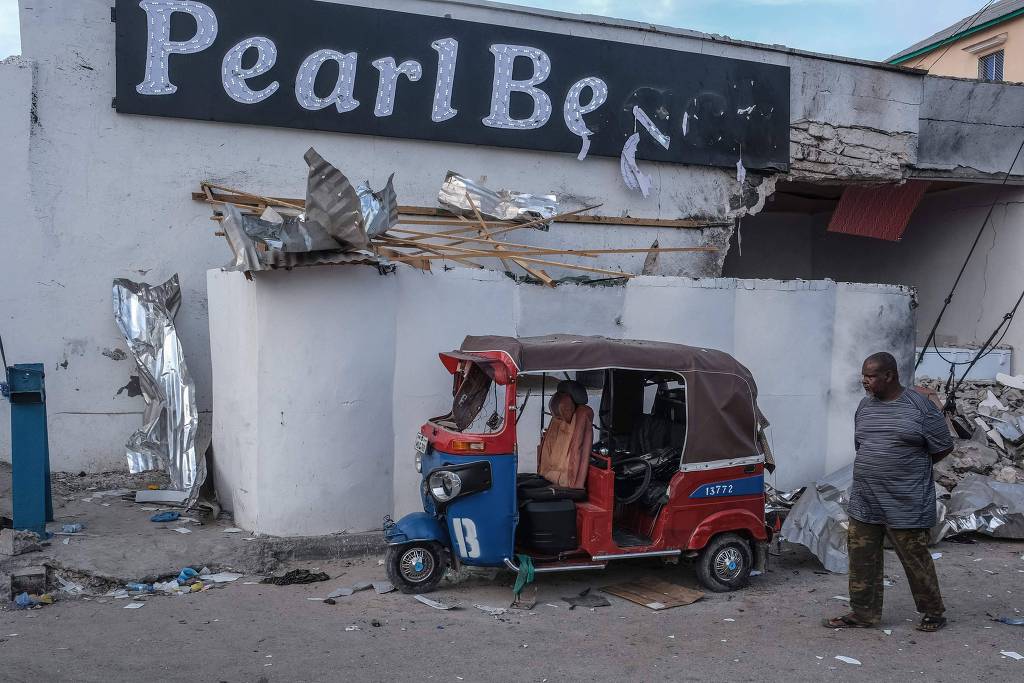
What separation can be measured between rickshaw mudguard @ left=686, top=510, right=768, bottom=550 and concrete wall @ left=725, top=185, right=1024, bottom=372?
8711 mm

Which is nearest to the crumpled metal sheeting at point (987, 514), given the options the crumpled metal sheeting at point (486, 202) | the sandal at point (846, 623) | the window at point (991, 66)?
the sandal at point (846, 623)

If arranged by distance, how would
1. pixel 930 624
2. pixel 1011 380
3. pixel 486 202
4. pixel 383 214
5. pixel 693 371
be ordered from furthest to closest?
pixel 1011 380 → pixel 486 202 → pixel 383 214 → pixel 693 371 → pixel 930 624

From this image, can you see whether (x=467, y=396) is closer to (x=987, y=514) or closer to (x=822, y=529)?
(x=822, y=529)

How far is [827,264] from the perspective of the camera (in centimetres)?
1770

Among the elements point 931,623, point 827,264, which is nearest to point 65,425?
point 931,623

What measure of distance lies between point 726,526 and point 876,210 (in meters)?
8.80

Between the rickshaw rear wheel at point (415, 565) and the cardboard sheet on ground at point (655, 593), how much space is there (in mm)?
1346

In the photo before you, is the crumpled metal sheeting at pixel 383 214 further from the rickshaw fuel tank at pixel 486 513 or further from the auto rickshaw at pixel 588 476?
the rickshaw fuel tank at pixel 486 513

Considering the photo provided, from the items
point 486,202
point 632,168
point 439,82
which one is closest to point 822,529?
point 486,202

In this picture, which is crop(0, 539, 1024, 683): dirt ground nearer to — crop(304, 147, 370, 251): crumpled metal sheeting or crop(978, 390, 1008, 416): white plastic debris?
crop(304, 147, 370, 251): crumpled metal sheeting

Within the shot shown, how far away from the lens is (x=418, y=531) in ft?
21.5

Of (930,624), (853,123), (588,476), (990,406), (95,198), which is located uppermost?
(853,123)

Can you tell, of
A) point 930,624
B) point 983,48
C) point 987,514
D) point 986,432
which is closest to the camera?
point 930,624

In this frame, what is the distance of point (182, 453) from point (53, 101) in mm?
3798
